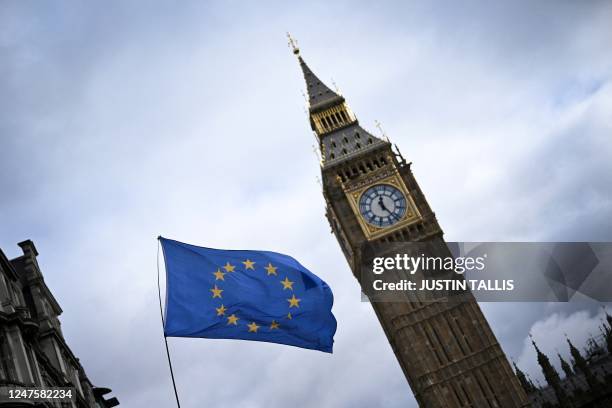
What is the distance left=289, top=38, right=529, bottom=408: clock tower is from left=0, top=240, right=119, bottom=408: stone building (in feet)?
135

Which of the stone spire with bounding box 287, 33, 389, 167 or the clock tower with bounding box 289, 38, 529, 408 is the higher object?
the stone spire with bounding box 287, 33, 389, 167

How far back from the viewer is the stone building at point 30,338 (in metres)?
34.4

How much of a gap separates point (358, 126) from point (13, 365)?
6926cm

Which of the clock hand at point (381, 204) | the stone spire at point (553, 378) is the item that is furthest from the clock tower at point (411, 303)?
the stone spire at point (553, 378)

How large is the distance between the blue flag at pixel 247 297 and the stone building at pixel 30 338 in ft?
23.7

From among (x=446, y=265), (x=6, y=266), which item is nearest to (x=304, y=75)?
(x=446, y=265)

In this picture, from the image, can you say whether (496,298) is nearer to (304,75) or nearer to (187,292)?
(304,75)

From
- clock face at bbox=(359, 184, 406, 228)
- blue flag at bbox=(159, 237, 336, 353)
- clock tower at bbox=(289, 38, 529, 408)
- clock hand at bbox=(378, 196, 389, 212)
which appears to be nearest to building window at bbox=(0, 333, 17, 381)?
blue flag at bbox=(159, 237, 336, 353)

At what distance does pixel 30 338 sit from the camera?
3766 centimetres

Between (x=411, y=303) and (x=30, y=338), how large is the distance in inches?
2188

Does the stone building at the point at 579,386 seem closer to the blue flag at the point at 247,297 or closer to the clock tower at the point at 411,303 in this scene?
the clock tower at the point at 411,303

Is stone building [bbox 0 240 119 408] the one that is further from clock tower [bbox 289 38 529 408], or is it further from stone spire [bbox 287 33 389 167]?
stone spire [bbox 287 33 389 167]

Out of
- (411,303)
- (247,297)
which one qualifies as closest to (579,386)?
(411,303)

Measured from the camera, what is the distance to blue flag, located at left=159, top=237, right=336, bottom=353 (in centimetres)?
3230
